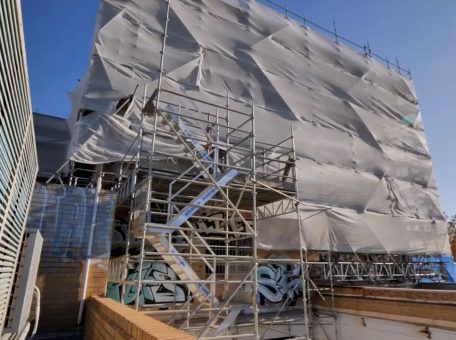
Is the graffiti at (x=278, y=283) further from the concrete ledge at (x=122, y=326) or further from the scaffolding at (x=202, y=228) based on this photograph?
the concrete ledge at (x=122, y=326)

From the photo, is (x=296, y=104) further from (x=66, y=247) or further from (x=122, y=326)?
(x=122, y=326)

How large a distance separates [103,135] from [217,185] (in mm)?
3876

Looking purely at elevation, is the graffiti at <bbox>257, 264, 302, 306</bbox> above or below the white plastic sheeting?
below

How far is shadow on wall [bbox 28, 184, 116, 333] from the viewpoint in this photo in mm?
6141

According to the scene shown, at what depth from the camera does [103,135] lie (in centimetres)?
849

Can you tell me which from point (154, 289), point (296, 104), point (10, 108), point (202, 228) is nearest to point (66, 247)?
point (154, 289)

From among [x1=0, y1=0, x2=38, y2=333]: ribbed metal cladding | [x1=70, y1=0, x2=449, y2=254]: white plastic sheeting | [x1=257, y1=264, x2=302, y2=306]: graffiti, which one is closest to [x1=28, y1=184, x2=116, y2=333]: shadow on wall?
[x1=70, y1=0, x2=449, y2=254]: white plastic sheeting

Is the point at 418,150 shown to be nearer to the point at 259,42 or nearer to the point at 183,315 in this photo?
the point at 259,42

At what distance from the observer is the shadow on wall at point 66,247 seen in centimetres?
614

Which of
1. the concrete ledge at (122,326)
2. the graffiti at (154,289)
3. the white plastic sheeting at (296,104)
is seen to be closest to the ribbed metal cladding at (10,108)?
the concrete ledge at (122,326)

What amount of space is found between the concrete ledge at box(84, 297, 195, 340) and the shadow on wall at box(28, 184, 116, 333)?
0.48m

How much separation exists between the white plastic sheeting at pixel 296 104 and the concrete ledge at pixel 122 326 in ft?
13.2

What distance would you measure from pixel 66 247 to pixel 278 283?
22.7 ft

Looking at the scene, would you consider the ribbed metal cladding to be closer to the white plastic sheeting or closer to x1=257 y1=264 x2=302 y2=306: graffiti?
the white plastic sheeting
